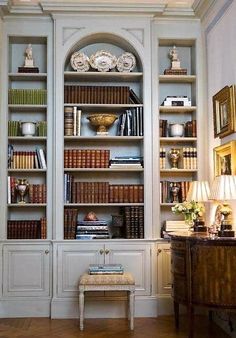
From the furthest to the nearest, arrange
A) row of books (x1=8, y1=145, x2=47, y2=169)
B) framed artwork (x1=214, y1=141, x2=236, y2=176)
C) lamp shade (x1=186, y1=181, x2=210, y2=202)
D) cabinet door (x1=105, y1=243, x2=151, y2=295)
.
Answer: row of books (x1=8, y1=145, x2=47, y2=169) < cabinet door (x1=105, y1=243, x2=151, y2=295) < lamp shade (x1=186, y1=181, x2=210, y2=202) < framed artwork (x1=214, y1=141, x2=236, y2=176)

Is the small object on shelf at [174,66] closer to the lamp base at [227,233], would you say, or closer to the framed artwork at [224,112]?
the framed artwork at [224,112]

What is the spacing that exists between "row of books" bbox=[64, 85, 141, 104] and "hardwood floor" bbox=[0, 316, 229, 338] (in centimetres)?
226

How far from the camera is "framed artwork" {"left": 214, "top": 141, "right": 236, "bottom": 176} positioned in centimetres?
414

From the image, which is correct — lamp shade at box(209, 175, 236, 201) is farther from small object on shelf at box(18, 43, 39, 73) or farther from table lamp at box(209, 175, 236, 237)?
small object on shelf at box(18, 43, 39, 73)

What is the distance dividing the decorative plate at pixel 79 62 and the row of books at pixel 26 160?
3.18ft

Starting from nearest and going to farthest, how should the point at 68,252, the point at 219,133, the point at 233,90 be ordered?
the point at 233,90
the point at 219,133
the point at 68,252

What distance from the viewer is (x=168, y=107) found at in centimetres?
517

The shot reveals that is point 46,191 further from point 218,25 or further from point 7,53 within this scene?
point 218,25

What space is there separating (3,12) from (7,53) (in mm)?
419

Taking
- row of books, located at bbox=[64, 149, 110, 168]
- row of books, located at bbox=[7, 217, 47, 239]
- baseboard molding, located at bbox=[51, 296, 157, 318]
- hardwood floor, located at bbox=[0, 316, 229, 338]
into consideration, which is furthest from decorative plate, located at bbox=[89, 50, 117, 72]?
hardwood floor, located at bbox=[0, 316, 229, 338]

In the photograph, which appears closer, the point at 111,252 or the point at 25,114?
the point at 111,252

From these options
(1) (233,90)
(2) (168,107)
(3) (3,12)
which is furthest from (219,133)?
(3) (3,12)

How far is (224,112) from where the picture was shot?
4.39 meters

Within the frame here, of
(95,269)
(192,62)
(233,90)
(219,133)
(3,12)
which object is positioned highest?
(3,12)
